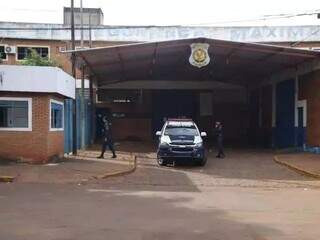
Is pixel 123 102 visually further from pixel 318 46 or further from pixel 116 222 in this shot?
pixel 116 222

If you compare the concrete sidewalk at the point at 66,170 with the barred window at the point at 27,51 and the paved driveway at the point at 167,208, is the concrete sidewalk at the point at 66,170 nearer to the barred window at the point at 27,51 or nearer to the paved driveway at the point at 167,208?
the paved driveway at the point at 167,208

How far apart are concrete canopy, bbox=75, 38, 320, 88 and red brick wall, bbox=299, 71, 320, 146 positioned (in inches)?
40.5

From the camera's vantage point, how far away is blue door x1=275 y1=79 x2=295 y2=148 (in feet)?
116

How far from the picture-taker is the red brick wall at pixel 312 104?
98.1 ft

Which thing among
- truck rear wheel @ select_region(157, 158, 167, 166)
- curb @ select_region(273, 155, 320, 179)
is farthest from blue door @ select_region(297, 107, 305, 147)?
truck rear wheel @ select_region(157, 158, 167, 166)

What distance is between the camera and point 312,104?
101ft

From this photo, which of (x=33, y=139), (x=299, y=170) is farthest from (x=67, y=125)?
(x=299, y=170)

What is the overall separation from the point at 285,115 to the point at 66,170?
63.5 ft

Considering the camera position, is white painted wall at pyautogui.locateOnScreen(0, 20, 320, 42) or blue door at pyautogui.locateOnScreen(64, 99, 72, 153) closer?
blue door at pyautogui.locateOnScreen(64, 99, 72, 153)

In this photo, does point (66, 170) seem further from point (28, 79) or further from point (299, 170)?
point (299, 170)

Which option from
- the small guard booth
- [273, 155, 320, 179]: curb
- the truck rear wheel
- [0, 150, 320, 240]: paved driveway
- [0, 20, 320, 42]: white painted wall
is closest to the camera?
[0, 150, 320, 240]: paved driveway

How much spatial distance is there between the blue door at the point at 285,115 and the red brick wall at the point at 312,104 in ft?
10.3

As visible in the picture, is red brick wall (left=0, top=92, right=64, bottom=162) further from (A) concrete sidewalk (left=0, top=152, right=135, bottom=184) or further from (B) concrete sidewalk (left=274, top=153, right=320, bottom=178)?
(B) concrete sidewalk (left=274, top=153, right=320, bottom=178)

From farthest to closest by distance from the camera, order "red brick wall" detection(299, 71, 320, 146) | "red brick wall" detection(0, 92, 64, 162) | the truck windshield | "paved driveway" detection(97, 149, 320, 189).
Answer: "red brick wall" detection(299, 71, 320, 146)
the truck windshield
"red brick wall" detection(0, 92, 64, 162)
"paved driveway" detection(97, 149, 320, 189)
